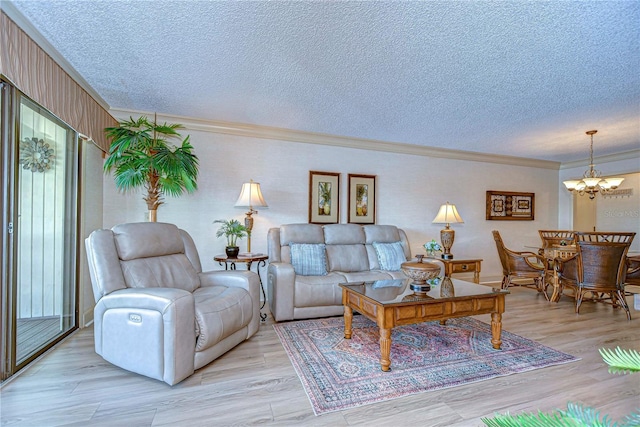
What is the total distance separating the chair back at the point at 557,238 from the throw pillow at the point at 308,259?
12.1 ft

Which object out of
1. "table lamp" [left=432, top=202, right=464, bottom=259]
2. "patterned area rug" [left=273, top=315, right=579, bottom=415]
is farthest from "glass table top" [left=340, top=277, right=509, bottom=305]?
"table lamp" [left=432, top=202, right=464, bottom=259]

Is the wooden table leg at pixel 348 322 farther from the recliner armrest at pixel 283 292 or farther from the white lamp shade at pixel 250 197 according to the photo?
the white lamp shade at pixel 250 197

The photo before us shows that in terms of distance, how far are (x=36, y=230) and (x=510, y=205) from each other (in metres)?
6.55

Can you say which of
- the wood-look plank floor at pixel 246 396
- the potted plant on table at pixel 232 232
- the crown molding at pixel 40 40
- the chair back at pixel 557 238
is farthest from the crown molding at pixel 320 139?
the wood-look plank floor at pixel 246 396

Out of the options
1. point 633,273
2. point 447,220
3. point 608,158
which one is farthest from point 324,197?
point 608,158

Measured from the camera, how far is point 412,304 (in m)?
2.23

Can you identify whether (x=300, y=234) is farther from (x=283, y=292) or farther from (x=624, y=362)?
(x=624, y=362)

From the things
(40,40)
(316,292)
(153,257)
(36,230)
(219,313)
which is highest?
(40,40)

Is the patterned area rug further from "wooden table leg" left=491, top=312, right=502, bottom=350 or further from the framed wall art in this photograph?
the framed wall art

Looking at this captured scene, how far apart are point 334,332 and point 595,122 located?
13.0 feet

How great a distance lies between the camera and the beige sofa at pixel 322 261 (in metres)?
3.21

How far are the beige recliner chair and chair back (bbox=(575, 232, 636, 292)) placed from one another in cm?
381

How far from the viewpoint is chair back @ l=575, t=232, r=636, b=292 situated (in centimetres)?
342

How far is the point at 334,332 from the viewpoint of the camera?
9.52ft
